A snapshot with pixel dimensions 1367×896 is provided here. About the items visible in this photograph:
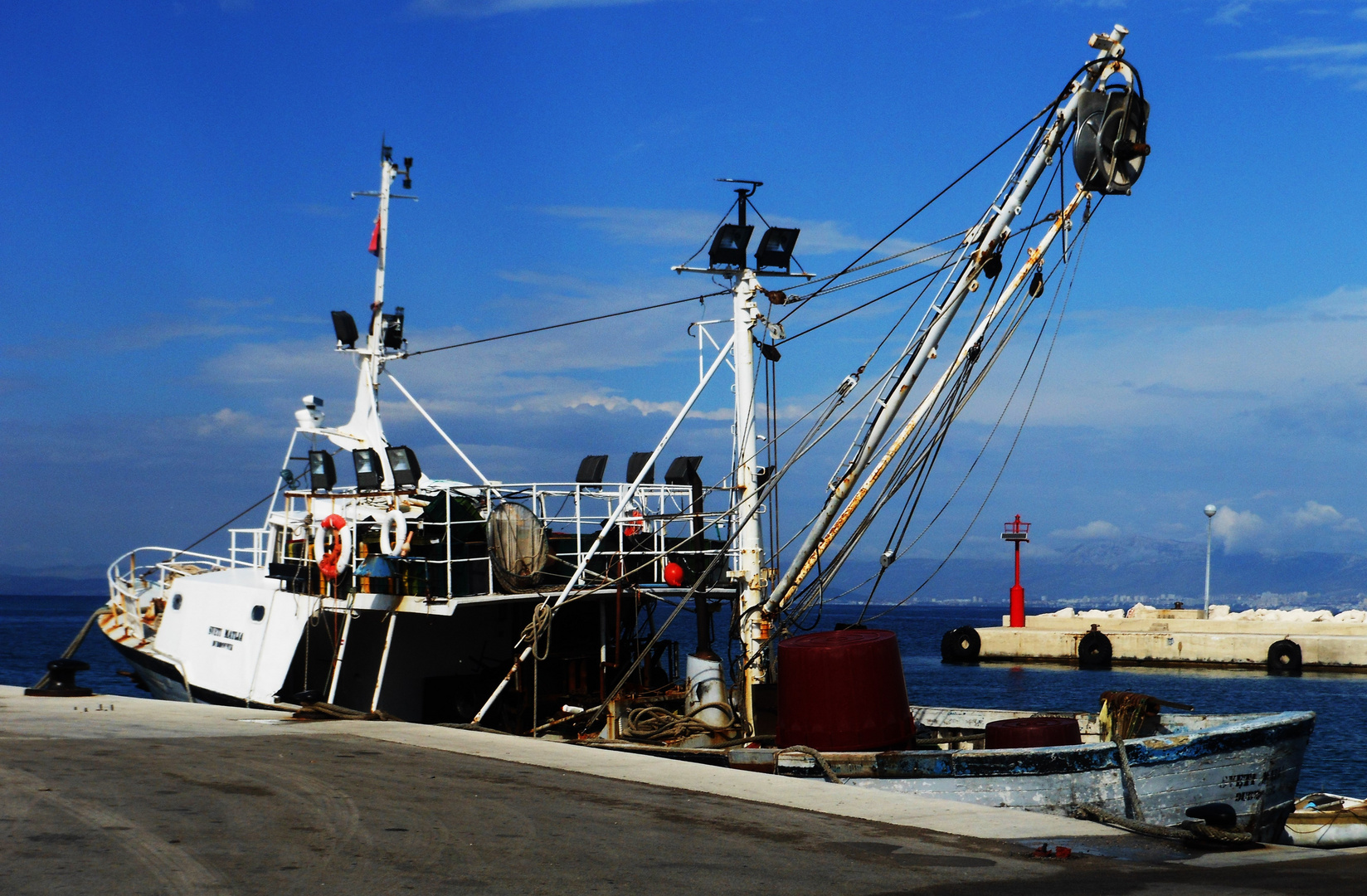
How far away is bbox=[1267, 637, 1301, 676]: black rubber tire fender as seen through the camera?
48875 millimetres

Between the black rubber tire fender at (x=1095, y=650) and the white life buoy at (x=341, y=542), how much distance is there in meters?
42.3

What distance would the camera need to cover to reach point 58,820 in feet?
27.6

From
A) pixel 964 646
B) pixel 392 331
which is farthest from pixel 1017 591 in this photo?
pixel 392 331

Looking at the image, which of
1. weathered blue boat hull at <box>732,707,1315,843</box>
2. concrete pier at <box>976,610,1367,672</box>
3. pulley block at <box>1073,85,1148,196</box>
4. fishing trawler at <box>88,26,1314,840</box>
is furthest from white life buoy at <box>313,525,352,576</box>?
concrete pier at <box>976,610,1367,672</box>

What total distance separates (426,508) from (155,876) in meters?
10.8

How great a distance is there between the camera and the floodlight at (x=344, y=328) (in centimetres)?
2291

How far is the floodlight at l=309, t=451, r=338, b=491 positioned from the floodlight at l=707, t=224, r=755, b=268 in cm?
810

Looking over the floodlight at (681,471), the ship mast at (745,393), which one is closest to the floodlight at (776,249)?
the ship mast at (745,393)

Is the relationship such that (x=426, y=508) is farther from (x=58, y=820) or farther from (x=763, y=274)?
(x=58, y=820)

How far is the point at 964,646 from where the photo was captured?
59531 millimetres

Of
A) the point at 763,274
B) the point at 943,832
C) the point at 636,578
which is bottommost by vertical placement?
the point at 943,832

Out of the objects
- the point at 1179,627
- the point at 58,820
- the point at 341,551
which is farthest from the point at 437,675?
the point at 1179,627

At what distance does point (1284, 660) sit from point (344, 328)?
4224 cm

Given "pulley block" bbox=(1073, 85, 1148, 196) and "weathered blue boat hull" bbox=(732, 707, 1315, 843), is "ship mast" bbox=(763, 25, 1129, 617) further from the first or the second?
"weathered blue boat hull" bbox=(732, 707, 1315, 843)
